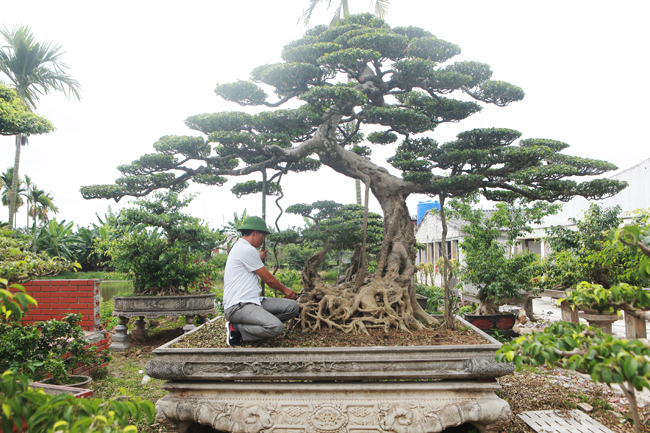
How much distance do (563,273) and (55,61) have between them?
45.3 ft

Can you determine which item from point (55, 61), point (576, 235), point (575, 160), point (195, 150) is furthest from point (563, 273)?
point (55, 61)

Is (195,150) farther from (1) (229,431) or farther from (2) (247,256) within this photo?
(1) (229,431)

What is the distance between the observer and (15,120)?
23.2ft

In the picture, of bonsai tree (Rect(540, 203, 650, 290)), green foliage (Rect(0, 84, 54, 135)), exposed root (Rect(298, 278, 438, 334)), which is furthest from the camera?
green foliage (Rect(0, 84, 54, 135))

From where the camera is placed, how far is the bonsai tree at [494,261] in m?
6.04

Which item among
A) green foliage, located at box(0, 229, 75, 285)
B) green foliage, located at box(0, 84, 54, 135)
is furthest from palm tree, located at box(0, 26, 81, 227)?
green foliage, located at box(0, 229, 75, 285)

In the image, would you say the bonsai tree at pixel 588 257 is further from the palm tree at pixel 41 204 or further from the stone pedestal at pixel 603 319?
the palm tree at pixel 41 204

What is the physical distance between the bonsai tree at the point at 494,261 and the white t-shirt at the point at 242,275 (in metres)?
4.05

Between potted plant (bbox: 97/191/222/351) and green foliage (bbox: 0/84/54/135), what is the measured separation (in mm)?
2919

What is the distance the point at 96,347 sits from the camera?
4.43m

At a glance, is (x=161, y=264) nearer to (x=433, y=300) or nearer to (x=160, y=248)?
(x=160, y=248)

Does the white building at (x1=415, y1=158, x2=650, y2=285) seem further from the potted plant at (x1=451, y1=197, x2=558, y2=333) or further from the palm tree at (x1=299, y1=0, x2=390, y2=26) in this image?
the palm tree at (x1=299, y1=0, x2=390, y2=26)

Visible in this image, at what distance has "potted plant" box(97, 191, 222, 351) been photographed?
565cm

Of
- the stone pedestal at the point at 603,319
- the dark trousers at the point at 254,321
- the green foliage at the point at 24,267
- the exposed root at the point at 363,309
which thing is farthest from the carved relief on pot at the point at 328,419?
the stone pedestal at the point at 603,319
